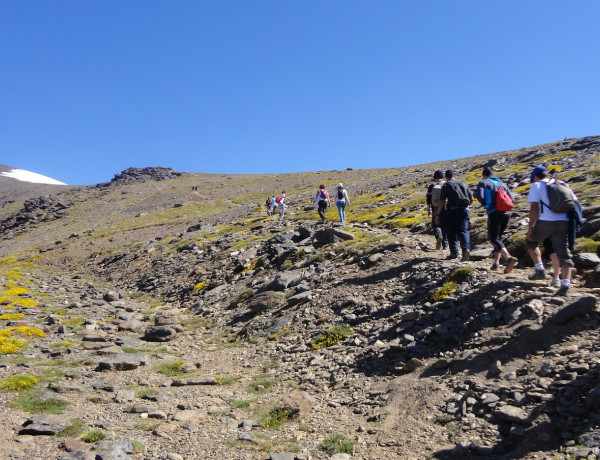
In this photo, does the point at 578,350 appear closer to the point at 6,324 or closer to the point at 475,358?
the point at 475,358

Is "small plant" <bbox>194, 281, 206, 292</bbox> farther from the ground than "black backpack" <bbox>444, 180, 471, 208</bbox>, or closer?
closer

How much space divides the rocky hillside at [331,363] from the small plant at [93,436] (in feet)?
0.08

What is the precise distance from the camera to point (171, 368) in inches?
471

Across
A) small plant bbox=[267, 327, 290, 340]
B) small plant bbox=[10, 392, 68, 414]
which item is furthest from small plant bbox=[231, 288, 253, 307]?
small plant bbox=[10, 392, 68, 414]

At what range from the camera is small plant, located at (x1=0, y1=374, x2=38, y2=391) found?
31.9 ft

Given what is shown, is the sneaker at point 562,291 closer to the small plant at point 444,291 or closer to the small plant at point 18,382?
the small plant at point 444,291

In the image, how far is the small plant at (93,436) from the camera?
24.3 feet

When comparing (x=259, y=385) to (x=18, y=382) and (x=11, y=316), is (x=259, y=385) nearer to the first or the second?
(x=18, y=382)

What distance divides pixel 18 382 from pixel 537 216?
40.8 feet

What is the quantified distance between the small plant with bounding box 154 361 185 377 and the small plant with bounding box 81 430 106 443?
386 cm

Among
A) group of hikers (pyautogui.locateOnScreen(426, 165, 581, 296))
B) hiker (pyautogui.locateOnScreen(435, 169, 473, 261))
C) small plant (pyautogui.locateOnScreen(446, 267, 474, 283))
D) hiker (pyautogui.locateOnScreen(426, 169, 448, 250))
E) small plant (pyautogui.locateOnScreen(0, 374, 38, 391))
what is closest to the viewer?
group of hikers (pyautogui.locateOnScreen(426, 165, 581, 296))

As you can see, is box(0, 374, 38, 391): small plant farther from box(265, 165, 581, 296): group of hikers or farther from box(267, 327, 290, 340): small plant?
box(265, 165, 581, 296): group of hikers

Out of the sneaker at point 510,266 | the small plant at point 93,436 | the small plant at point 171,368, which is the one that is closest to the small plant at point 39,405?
the small plant at point 93,436

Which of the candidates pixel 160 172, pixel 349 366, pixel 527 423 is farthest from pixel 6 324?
pixel 160 172
